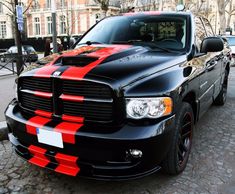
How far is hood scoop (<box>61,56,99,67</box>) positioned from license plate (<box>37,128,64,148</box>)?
2.25 ft

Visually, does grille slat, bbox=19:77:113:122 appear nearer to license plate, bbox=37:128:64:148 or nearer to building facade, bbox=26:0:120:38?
license plate, bbox=37:128:64:148

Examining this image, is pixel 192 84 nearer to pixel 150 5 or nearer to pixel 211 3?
pixel 150 5

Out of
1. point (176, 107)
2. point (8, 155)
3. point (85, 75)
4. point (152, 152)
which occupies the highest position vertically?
point (85, 75)

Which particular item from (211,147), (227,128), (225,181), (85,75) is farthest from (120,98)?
(227,128)

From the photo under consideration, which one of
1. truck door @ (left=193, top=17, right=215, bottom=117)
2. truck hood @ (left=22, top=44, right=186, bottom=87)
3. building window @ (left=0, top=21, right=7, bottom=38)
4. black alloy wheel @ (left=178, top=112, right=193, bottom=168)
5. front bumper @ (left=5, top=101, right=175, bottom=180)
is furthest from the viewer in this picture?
building window @ (left=0, top=21, right=7, bottom=38)

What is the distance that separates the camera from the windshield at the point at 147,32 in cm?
398

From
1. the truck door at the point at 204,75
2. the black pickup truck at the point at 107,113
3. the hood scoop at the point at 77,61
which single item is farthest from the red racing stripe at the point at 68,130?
the truck door at the point at 204,75

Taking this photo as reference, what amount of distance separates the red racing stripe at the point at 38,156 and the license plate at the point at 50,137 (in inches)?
4.8

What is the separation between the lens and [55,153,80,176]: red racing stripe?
281cm

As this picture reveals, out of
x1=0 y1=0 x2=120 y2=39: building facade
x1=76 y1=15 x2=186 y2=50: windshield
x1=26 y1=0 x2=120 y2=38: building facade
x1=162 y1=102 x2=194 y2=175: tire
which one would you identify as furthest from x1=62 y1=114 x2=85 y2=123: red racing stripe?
x1=26 y1=0 x2=120 y2=38: building facade

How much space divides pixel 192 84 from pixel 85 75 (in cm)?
133

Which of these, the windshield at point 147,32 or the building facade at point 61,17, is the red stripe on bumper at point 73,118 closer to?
the windshield at point 147,32

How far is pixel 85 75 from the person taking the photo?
9.12 ft

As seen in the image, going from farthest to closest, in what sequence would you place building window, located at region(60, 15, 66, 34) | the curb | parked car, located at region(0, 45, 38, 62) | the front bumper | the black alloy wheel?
building window, located at region(60, 15, 66, 34)
parked car, located at region(0, 45, 38, 62)
the curb
the black alloy wheel
the front bumper
